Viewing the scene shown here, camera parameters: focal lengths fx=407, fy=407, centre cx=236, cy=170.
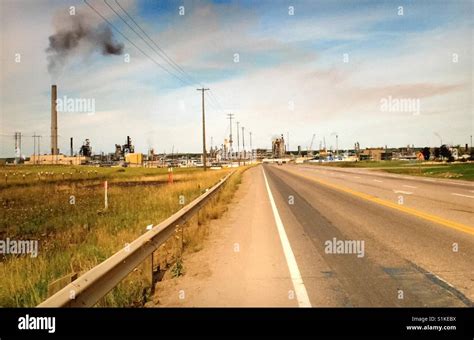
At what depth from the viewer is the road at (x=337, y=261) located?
5.28m

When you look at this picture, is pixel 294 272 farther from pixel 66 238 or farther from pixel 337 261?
pixel 66 238

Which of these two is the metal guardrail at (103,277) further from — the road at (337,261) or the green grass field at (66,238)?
the road at (337,261)

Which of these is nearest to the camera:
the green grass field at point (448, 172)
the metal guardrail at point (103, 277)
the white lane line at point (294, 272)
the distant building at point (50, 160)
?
the metal guardrail at point (103, 277)

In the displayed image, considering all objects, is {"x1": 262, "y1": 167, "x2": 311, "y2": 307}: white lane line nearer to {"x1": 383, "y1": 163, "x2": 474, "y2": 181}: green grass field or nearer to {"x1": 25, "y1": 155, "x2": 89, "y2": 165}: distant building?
{"x1": 383, "y1": 163, "x2": 474, "y2": 181}: green grass field

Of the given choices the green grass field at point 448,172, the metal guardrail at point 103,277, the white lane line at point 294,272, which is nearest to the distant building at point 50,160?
the green grass field at point 448,172

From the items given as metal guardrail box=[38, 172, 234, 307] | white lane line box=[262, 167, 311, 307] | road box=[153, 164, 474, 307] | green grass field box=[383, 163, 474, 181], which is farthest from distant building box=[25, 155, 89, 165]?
metal guardrail box=[38, 172, 234, 307]

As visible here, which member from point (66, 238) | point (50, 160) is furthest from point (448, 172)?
point (50, 160)

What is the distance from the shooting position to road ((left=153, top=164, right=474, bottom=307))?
528 cm
